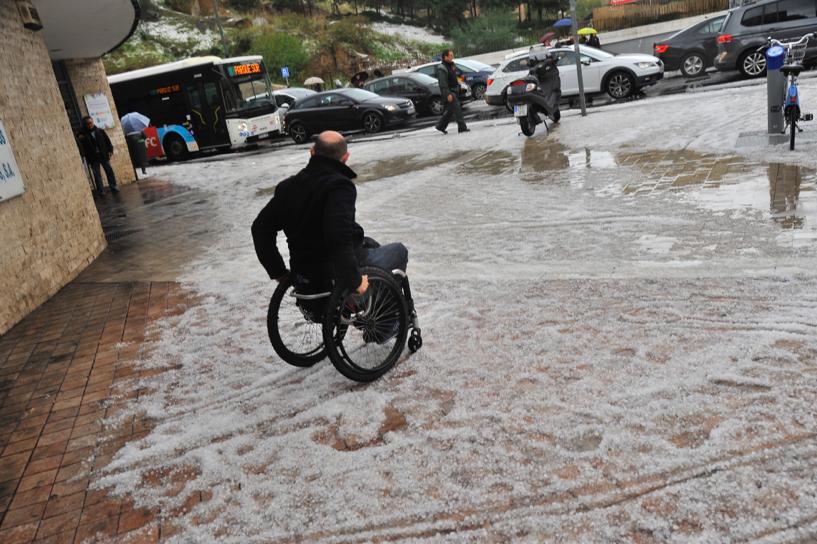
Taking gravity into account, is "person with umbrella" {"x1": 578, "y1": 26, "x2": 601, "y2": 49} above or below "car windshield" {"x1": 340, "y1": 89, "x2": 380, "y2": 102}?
above

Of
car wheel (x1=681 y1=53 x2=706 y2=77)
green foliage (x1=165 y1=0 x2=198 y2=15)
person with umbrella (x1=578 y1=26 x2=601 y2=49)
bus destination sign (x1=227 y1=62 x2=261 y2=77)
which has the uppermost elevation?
green foliage (x1=165 y1=0 x2=198 y2=15)

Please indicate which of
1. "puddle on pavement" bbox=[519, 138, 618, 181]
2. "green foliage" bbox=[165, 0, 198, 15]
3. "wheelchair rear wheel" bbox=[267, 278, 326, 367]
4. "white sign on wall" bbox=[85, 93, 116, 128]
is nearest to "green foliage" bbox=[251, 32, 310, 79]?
"green foliage" bbox=[165, 0, 198, 15]

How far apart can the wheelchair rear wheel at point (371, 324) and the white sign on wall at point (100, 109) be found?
46.7ft

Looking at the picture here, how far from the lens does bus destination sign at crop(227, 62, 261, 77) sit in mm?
21250

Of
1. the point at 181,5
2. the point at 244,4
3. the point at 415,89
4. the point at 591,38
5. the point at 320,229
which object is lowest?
the point at 320,229

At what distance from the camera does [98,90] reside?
650 inches

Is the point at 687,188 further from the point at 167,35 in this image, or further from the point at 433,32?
the point at 433,32

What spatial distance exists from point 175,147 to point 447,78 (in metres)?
11.2

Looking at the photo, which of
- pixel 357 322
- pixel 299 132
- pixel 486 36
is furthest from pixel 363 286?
pixel 486 36

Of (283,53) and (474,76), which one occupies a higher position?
(283,53)

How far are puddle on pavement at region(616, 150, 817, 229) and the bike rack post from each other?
1.08 metres

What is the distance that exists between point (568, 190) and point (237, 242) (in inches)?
166

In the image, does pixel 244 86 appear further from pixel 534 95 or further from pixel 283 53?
pixel 283 53

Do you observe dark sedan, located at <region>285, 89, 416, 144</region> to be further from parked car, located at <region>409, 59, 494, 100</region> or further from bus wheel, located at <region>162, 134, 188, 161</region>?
parked car, located at <region>409, 59, 494, 100</region>
